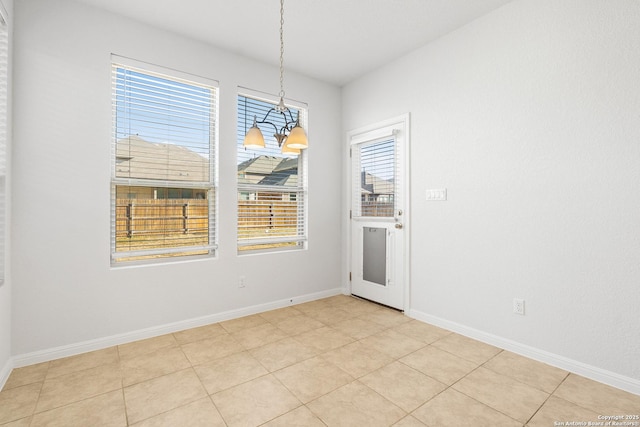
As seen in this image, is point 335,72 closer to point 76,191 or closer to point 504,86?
point 504,86

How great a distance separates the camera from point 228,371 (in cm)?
226

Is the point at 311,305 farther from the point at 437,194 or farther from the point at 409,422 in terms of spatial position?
the point at 409,422

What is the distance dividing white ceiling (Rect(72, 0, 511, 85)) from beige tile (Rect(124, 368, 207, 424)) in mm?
2955

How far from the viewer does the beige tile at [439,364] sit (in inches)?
86.3

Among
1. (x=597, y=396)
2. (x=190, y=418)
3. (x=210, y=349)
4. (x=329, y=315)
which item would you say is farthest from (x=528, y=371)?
(x=210, y=349)

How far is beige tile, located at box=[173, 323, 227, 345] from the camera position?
2816 millimetres

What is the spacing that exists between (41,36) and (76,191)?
1.22 m

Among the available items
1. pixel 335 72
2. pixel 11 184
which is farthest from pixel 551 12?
pixel 11 184

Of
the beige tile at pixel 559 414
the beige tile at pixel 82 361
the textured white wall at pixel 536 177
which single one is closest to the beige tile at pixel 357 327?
the textured white wall at pixel 536 177

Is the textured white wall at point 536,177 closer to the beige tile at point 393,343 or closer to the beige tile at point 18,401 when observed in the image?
the beige tile at point 393,343

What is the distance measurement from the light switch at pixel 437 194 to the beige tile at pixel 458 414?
69.7 inches

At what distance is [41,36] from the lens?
2385 mm

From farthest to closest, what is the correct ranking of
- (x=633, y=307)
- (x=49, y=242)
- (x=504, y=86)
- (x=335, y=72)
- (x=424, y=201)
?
(x=335, y=72), (x=424, y=201), (x=504, y=86), (x=49, y=242), (x=633, y=307)

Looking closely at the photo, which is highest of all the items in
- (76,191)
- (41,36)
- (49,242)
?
(41,36)
